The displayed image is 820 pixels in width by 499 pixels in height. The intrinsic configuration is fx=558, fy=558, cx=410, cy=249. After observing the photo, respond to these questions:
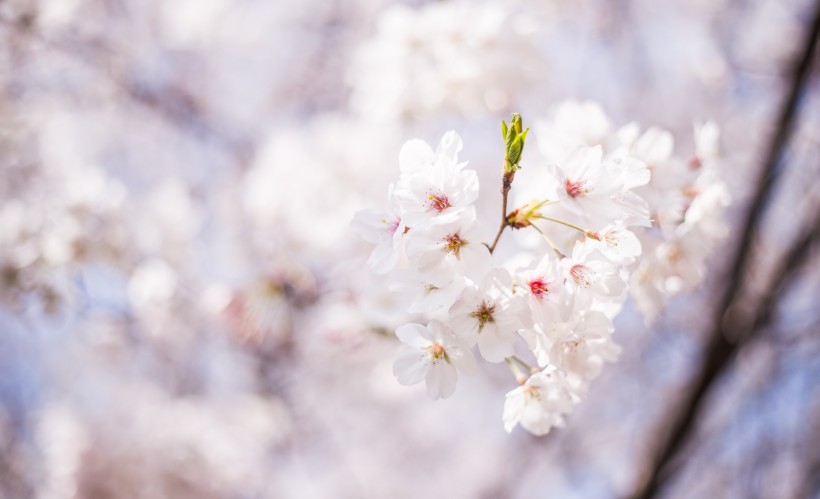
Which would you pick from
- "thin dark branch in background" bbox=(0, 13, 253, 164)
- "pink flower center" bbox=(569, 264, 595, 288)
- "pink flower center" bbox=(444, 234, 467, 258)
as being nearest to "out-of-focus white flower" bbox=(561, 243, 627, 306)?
"pink flower center" bbox=(569, 264, 595, 288)

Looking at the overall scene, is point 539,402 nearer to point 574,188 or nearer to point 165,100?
point 574,188

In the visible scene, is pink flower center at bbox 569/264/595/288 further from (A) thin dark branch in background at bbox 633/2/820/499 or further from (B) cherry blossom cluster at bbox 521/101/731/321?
(A) thin dark branch in background at bbox 633/2/820/499

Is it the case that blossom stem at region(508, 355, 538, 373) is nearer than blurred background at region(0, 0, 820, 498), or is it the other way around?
blossom stem at region(508, 355, 538, 373)

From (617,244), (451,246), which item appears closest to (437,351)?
(451,246)

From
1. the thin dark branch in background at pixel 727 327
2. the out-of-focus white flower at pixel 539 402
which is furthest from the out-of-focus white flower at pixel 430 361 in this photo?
the thin dark branch in background at pixel 727 327

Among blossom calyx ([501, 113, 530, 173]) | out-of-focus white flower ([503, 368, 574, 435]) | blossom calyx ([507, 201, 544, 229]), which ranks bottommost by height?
out-of-focus white flower ([503, 368, 574, 435])

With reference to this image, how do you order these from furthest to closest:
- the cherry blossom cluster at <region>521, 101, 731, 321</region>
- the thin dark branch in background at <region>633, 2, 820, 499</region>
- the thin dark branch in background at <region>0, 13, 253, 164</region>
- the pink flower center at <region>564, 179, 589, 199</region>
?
the thin dark branch in background at <region>0, 13, 253, 164</region>, the thin dark branch in background at <region>633, 2, 820, 499</region>, the cherry blossom cluster at <region>521, 101, 731, 321</region>, the pink flower center at <region>564, 179, 589, 199</region>
